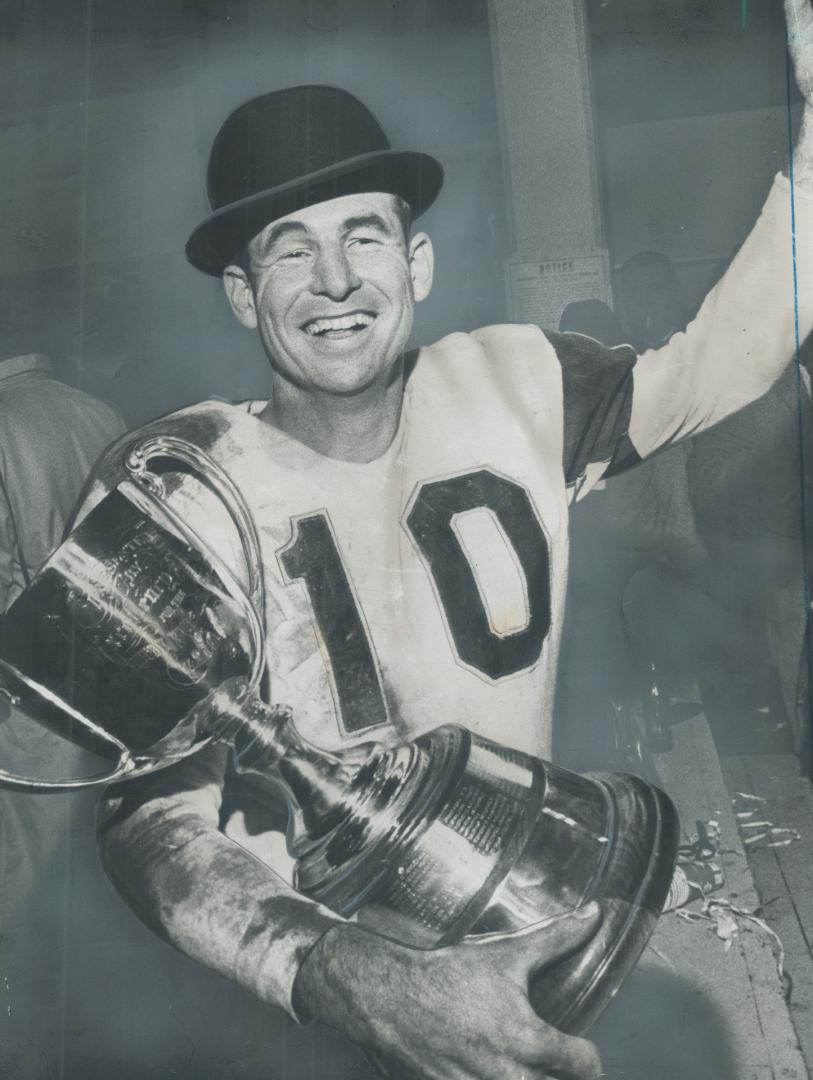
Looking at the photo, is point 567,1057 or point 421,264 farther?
point 421,264

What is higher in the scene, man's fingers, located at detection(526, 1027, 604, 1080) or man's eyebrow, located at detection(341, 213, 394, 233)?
man's eyebrow, located at detection(341, 213, 394, 233)

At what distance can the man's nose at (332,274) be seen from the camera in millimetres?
2156

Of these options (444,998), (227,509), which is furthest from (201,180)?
(444,998)

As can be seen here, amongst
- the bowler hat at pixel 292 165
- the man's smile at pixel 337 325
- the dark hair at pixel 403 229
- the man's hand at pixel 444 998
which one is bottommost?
the man's hand at pixel 444 998

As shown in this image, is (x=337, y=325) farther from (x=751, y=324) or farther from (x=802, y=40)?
(x=802, y=40)

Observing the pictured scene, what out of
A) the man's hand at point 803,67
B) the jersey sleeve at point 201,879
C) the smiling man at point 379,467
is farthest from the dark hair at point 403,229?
the man's hand at point 803,67

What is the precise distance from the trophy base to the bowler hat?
101 cm

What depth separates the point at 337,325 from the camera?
218 cm

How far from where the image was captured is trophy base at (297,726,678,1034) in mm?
2092

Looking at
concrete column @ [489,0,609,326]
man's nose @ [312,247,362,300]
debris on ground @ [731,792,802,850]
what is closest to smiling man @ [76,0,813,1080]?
man's nose @ [312,247,362,300]

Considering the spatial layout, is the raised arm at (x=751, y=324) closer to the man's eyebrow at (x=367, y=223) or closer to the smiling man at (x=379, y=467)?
the smiling man at (x=379, y=467)

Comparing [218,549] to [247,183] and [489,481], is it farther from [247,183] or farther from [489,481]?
[247,183]

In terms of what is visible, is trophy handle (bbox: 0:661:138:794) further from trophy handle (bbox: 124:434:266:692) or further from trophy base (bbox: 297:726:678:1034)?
trophy base (bbox: 297:726:678:1034)

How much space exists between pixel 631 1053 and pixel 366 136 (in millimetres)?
1810
